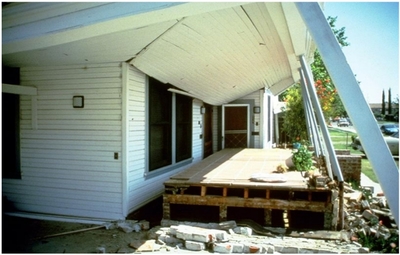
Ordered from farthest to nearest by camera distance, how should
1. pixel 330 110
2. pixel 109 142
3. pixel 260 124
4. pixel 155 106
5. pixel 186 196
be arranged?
pixel 330 110 → pixel 260 124 → pixel 155 106 → pixel 109 142 → pixel 186 196

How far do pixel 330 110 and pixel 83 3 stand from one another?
12.7 meters

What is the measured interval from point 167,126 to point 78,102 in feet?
7.28

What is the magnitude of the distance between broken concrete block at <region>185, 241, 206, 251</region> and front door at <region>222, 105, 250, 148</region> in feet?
24.4

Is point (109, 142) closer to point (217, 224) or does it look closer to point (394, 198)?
point (217, 224)

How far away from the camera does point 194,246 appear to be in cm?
394

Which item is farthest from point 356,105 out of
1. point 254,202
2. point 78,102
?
point 78,102

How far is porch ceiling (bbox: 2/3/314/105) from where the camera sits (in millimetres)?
2951

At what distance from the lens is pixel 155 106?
21.2 ft

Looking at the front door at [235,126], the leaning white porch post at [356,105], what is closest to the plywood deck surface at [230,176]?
the leaning white porch post at [356,105]

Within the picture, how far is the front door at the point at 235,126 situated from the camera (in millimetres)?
11273

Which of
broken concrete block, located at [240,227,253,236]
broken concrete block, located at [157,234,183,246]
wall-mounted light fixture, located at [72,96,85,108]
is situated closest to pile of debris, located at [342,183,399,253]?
broken concrete block, located at [240,227,253,236]

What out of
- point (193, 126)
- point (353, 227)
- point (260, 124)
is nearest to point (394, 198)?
point (353, 227)

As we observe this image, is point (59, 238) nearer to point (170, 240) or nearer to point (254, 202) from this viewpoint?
point (170, 240)

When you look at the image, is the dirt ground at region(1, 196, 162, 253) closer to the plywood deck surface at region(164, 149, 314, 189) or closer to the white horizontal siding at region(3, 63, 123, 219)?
the white horizontal siding at region(3, 63, 123, 219)
